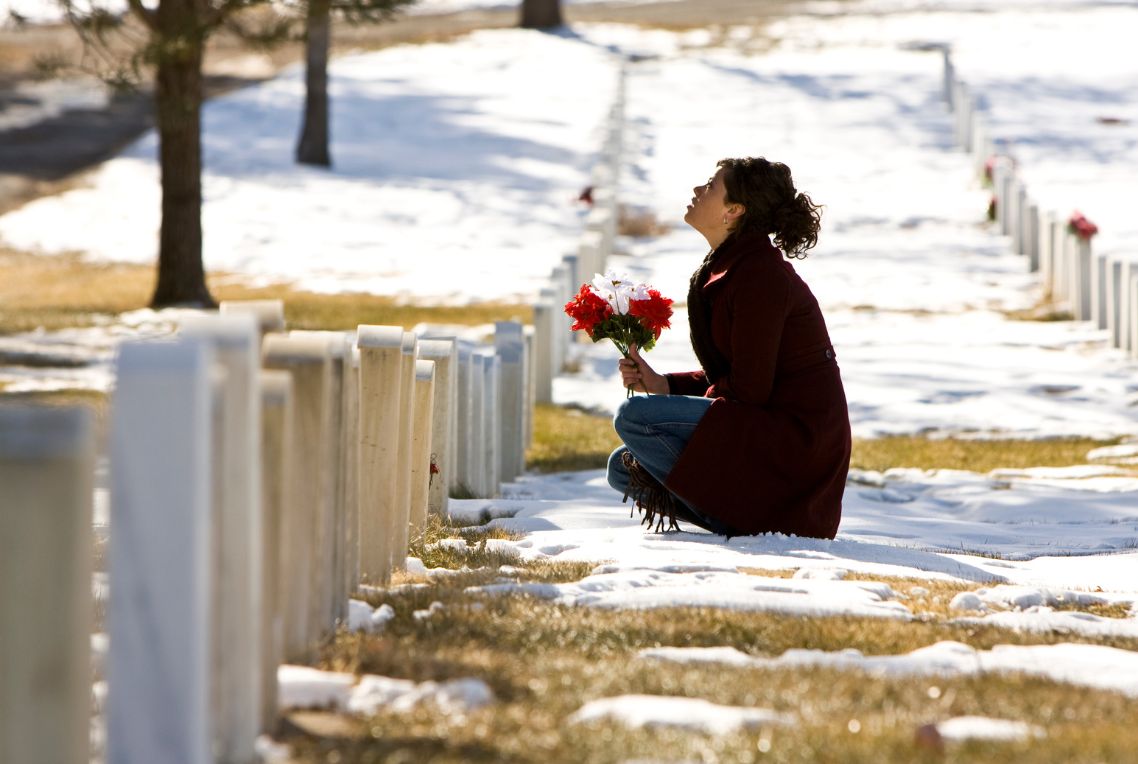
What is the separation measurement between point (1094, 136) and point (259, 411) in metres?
25.5

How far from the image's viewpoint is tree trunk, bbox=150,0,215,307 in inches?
592

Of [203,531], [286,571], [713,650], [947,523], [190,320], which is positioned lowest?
Result: [947,523]

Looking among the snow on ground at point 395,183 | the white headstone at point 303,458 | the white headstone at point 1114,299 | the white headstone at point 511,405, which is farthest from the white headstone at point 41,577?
the snow on ground at point 395,183

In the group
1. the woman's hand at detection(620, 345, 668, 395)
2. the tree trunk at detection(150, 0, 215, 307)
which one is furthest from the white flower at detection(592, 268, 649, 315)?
the tree trunk at detection(150, 0, 215, 307)

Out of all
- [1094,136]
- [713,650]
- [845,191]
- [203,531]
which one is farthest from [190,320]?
[1094,136]

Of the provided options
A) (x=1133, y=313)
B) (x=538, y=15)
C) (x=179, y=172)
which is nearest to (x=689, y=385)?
(x=1133, y=313)

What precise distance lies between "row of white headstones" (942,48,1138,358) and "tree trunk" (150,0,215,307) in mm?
8761

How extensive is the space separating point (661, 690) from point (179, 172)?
44.9ft

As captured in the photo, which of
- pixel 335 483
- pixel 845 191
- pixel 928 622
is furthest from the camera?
pixel 845 191

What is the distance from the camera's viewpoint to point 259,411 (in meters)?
2.80

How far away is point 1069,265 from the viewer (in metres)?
14.7

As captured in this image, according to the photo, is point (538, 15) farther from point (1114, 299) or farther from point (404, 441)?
point (404, 441)

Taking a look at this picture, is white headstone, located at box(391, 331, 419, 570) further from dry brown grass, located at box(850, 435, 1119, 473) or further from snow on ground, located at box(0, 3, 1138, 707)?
dry brown grass, located at box(850, 435, 1119, 473)

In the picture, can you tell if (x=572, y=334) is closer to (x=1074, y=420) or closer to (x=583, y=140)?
(x=1074, y=420)
